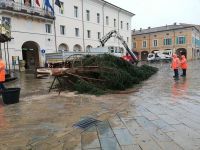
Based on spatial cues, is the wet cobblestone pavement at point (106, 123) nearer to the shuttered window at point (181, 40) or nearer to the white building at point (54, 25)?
the white building at point (54, 25)

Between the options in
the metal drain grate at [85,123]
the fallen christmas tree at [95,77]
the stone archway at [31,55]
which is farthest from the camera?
the stone archway at [31,55]

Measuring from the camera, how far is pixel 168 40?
2434 inches

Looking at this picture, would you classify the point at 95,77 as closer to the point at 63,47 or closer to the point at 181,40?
the point at 63,47

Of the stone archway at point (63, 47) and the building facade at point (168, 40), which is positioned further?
the building facade at point (168, 40)

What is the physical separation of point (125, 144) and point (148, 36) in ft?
202

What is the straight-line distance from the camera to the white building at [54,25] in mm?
26500

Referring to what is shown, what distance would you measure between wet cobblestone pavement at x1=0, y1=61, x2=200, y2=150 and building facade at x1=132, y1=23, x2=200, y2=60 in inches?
2077

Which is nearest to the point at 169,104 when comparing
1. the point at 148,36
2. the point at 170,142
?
the point at 170,142

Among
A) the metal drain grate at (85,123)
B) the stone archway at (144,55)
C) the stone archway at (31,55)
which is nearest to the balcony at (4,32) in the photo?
the metal drain grate at (85,123)

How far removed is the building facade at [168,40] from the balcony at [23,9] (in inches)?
1468

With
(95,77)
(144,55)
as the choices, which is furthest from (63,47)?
(144,55)

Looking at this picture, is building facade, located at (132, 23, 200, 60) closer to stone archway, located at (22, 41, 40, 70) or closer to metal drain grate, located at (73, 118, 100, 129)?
stone archway, located at (22, 41, 40, 70)

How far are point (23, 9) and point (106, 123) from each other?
23382mm

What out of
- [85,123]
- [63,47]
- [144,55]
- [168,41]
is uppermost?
[168,41]
